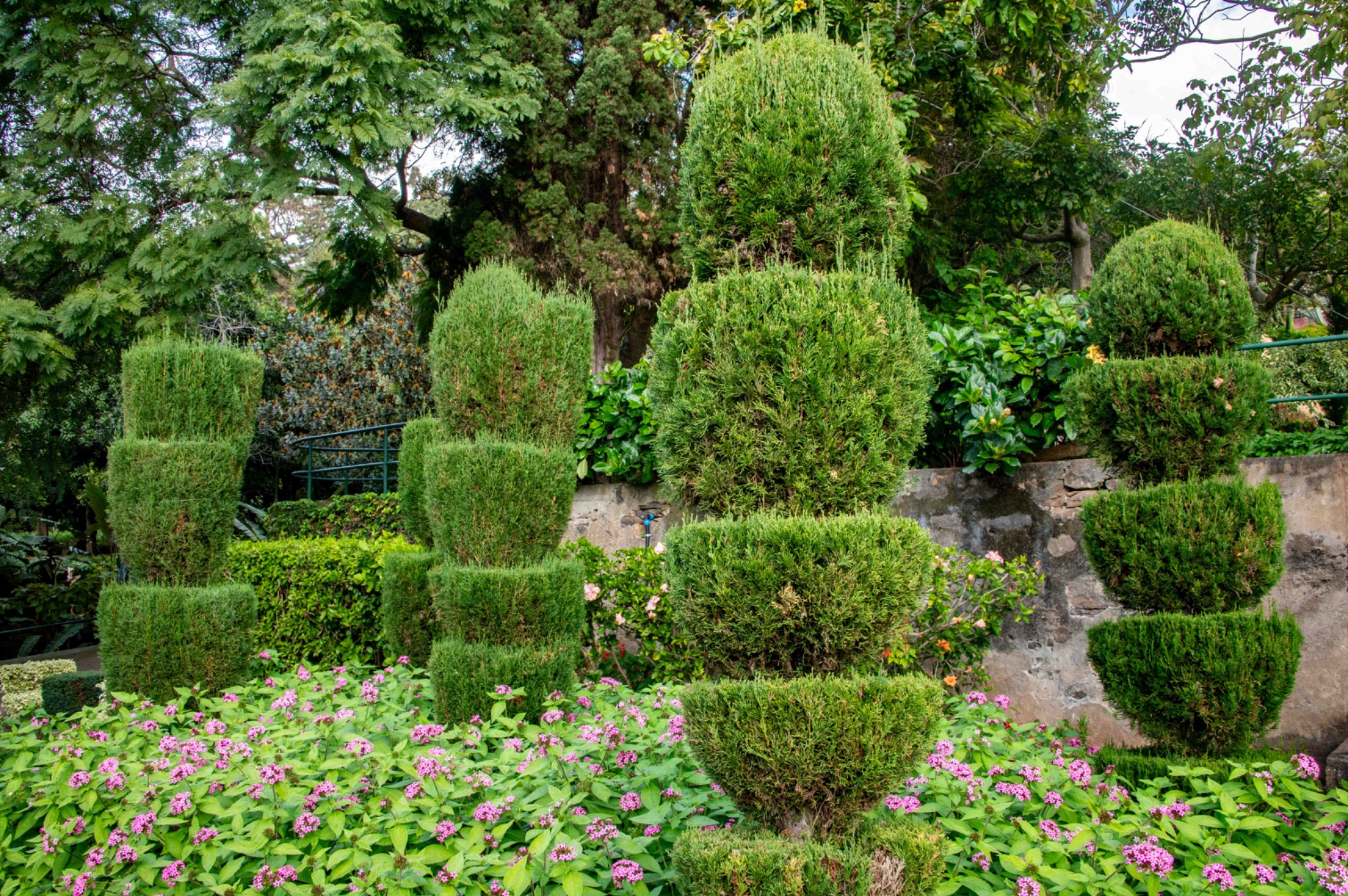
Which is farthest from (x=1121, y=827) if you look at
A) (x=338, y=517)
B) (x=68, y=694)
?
(x=338, y=517)

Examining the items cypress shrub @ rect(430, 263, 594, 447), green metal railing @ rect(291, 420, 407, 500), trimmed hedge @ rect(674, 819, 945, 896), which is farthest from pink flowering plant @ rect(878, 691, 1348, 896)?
green metal railing @ rect(291, 420, 407, 500)

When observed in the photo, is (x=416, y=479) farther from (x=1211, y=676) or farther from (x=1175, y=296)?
(x=1211, y=676)

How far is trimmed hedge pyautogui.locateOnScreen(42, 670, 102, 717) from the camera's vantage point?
6637 millimetres

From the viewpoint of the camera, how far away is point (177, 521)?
5.92 m

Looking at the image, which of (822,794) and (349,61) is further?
(349,61)

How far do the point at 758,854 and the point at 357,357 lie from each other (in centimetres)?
1481

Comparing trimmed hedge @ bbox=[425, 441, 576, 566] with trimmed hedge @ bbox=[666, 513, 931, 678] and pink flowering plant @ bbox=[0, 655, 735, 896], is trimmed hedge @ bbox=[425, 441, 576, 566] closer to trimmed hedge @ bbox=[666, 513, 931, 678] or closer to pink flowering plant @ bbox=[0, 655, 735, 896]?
pink flowering plant @ bbox=[0, 655, 735, 896]

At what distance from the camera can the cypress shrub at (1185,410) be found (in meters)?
4.42

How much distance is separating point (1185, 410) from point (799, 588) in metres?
2.77

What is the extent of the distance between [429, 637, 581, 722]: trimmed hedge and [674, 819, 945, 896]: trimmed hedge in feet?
6.94

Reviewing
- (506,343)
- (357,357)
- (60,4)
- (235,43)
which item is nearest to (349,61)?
(235,43)

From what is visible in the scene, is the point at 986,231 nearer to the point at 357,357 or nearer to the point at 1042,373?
the point at 1042,373

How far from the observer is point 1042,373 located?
597 centimetres

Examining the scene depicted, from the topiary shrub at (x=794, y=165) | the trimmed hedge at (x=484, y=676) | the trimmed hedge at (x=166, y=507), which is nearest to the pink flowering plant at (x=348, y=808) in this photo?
the trimmed hedge at (x=484, y=676)
